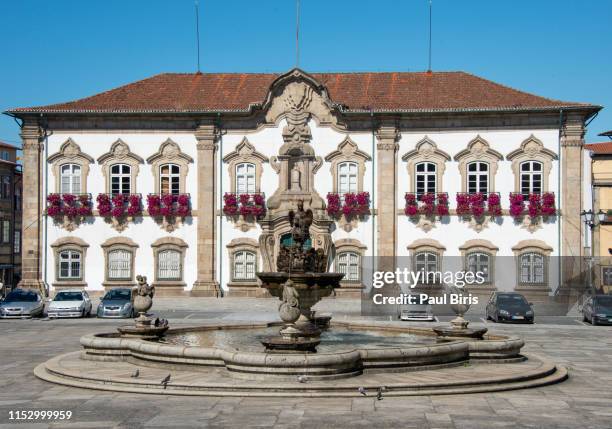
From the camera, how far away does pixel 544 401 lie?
15836 millimetres

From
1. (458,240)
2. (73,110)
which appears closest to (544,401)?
(458,240)

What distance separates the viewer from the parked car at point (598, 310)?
3519 centimetres

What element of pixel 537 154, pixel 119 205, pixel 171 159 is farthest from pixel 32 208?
pixel 537 154

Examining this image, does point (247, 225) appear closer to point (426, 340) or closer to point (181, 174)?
point (181, 174)

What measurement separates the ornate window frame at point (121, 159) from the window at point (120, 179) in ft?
0.56

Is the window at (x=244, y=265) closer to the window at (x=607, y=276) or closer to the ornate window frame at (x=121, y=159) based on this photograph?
the ornate window frame at (x=121, y=159)

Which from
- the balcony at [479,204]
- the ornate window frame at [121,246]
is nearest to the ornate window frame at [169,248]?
the ornate window frame at [121,246]

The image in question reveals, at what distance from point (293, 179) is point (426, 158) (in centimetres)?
625

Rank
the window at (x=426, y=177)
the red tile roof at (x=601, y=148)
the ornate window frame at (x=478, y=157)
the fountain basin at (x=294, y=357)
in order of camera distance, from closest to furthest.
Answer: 1. the fountain basin at (x=294, y=357)
2. the ornate window frame at (x=478, y=157)
3. the window at (x=426, y=177)
4. the red tile roof at (x=601, y=148)

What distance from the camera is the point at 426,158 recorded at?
149ft

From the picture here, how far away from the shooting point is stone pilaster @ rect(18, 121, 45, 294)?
46469mm

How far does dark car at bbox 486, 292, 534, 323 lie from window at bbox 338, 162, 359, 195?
11.1 metres

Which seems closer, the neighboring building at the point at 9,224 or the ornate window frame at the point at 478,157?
the ornate window frame at the point at 478,157

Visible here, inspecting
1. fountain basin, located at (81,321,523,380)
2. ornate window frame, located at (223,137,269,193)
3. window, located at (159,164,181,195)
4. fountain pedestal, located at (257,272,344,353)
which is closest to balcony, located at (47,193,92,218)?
window, located at (159,164,181,195)
